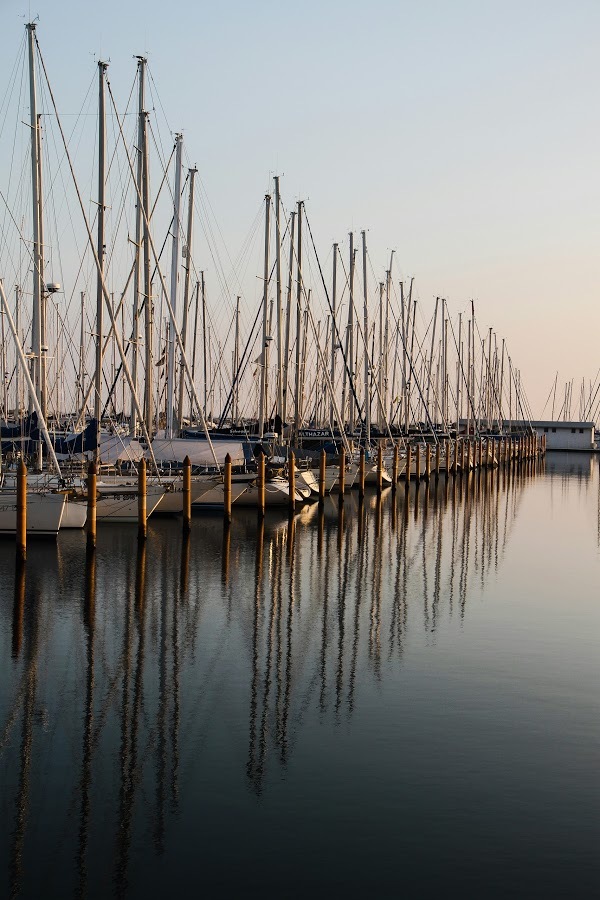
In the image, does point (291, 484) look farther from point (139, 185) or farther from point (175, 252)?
point (139, 185)

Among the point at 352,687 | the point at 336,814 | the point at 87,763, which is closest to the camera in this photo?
the point at 336,814

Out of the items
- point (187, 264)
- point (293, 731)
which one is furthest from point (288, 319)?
point (293, 731)

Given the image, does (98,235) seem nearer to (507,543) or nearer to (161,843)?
(507,543)

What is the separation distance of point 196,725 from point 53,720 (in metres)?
1.83

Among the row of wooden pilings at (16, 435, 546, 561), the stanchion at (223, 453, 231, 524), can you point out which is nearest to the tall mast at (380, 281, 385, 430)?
the row of wooden pilings at (16, 435, 546, 561)

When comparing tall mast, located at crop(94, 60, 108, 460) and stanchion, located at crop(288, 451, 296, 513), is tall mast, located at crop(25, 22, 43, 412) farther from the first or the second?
stanchion, located at crop(288, 451, 296, 513)

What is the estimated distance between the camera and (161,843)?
33.5 feet

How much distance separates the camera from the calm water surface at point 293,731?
9930mm

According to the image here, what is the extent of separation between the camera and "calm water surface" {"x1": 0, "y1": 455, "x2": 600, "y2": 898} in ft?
32.6

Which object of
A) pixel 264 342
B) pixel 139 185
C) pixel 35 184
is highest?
pixel 139 185

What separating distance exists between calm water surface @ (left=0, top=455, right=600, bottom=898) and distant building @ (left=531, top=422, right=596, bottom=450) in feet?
406

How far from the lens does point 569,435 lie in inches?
5896

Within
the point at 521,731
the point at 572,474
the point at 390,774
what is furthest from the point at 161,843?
the point at 572,474

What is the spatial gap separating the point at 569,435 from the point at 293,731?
5560 inches
